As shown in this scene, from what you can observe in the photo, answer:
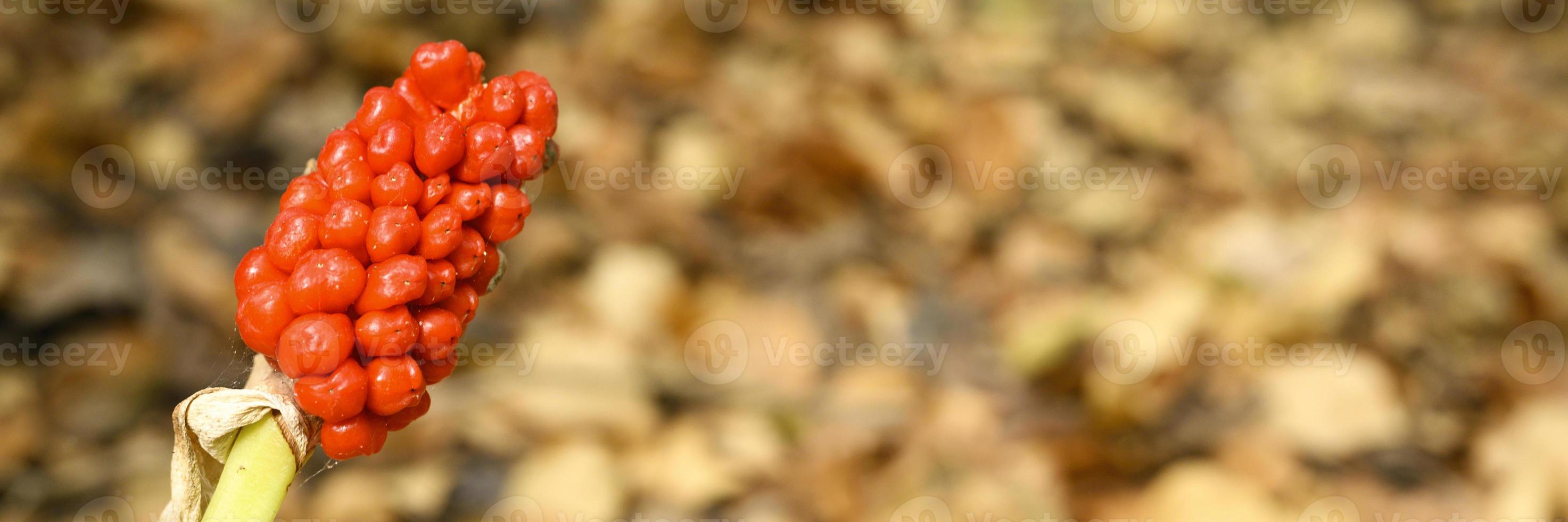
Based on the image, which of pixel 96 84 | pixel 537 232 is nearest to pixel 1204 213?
pixel 537 232

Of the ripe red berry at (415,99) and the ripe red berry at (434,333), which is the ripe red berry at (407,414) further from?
the ripe red berry at (415,99)

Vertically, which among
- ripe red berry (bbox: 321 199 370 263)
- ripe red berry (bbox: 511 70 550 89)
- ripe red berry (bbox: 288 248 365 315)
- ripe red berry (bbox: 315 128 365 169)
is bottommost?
ripe red berry (bbox: 288 248 365 315)

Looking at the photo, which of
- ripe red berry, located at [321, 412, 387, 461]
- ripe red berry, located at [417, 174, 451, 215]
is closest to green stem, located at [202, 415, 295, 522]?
ripe red berry, located at [321, 412, 387, 461]

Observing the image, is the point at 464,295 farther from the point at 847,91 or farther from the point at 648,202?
the point at 847,91

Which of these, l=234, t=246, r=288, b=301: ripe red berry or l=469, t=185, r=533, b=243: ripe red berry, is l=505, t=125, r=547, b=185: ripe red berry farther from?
l=234, t=246, r=288, b=301: ripe red berry

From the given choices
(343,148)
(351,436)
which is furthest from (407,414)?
(343,148)

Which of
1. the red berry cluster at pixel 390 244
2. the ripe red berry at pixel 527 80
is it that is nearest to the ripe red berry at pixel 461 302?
the red berry cluster at pixel 390 244

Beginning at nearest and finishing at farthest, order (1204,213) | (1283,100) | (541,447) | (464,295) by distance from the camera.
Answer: (464,295) → (541,447) → (1204,213) → (1283,100)
